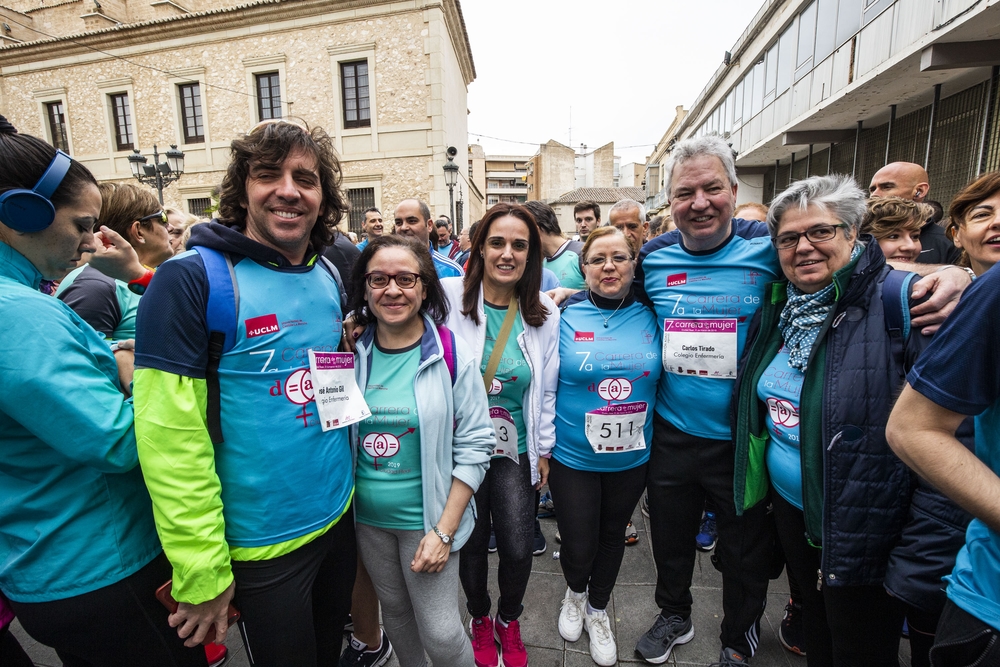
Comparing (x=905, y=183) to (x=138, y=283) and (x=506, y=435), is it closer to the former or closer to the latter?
(x=506, y=435)

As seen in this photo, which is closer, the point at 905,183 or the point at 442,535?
the point at 442,535

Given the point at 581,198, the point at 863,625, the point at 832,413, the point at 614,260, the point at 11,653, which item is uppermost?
the point at 581,198

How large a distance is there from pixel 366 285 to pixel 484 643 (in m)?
1.99

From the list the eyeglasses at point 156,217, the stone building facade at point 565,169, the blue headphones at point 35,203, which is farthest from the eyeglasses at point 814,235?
the stone building facade at point 565,169

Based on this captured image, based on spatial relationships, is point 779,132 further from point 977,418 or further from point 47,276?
point 47,276

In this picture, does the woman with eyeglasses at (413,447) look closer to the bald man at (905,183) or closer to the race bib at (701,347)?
the race bib at (701,347)

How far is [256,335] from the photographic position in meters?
1.47

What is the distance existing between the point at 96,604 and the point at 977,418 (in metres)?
2.51

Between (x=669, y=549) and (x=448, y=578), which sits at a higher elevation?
(x=448, y=578)

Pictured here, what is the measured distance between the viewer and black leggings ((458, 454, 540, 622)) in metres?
2.32

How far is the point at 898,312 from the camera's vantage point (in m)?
1.65

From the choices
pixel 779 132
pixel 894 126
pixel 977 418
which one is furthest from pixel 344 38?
pixel 977 418

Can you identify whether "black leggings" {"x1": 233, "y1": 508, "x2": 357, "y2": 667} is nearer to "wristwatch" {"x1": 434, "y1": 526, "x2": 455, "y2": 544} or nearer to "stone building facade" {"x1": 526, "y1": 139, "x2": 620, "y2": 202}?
"wristwatch" {"x1": 434, "y1": 526, "x2": 455, "y2": 544}

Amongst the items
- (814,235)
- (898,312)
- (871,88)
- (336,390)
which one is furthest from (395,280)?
(871,88)
